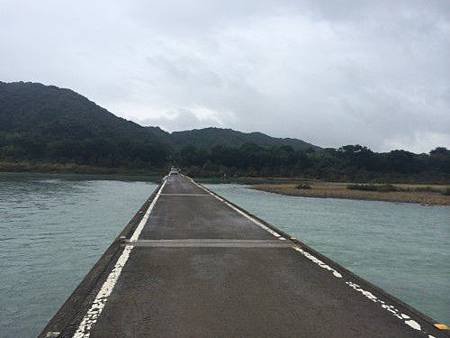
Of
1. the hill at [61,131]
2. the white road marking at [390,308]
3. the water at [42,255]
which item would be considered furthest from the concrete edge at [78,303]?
the hill at [61,131]

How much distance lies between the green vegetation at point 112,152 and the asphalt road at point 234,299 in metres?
93.5

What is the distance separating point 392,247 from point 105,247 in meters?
9.00

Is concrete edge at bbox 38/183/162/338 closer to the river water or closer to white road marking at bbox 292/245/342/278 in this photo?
the river water

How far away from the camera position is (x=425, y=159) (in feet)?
433

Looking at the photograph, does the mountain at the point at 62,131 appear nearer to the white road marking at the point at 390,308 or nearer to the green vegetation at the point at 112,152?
the green vegetation at the point at 112,152

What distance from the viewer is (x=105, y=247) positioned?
12039mm

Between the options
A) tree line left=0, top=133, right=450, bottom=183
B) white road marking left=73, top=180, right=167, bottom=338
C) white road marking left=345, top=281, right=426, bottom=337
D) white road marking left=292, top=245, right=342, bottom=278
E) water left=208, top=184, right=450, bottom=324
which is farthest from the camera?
tree line left=0, top=133, right=450, bottom=183

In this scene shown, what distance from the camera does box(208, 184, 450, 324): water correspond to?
9031 mm

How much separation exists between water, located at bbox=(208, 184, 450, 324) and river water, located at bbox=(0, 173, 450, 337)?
23 mm

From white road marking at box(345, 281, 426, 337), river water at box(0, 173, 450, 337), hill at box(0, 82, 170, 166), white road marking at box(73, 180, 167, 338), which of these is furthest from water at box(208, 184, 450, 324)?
hill at box(0, 82, 170, 166)

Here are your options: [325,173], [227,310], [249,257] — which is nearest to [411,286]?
[249,257]

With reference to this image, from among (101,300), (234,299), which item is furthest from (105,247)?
(234,299)

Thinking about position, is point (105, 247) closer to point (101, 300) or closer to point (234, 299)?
point (101, 300)

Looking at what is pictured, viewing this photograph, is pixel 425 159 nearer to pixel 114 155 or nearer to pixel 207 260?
pixel 114 155
